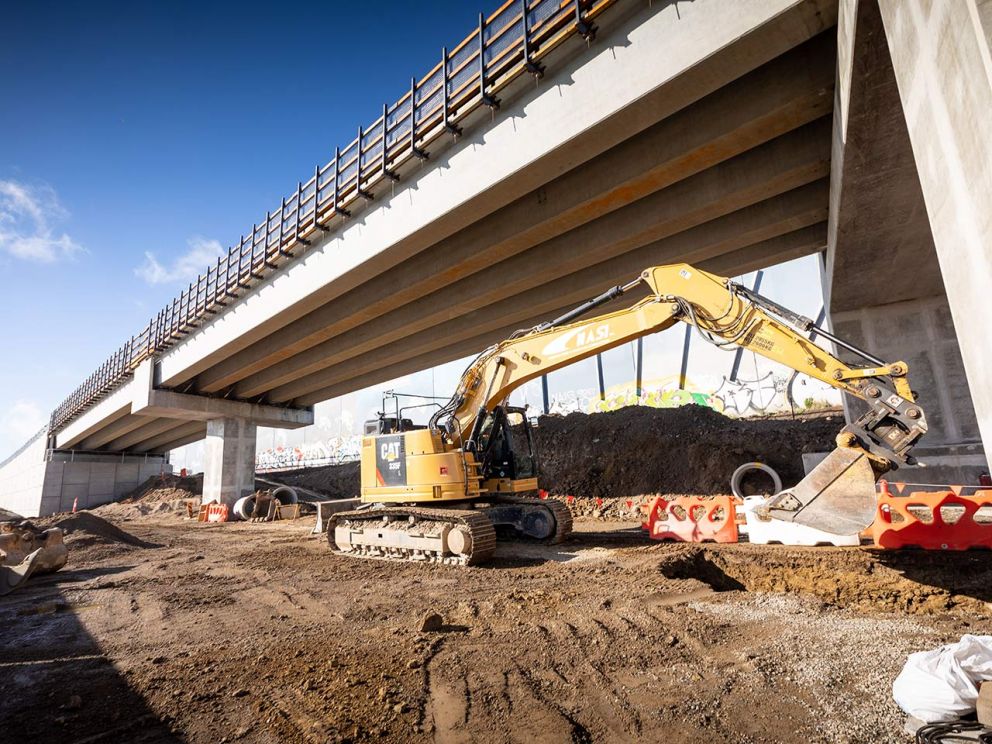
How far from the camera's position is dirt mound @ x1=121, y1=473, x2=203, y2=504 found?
111 feet

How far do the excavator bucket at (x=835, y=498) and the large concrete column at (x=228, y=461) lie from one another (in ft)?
83.7

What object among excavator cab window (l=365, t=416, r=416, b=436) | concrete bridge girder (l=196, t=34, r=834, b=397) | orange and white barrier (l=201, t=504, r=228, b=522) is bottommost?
orange and white barrier (l=201, t=504, r=228, b=522)

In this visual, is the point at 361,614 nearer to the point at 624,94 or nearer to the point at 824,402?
the point at 624,94

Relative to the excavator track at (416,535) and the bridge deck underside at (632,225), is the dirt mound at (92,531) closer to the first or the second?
the excavator track at (416,535)

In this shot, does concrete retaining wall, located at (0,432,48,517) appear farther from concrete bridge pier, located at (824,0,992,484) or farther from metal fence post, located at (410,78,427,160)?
concrete bridge pier, located at (824,0,992,484)

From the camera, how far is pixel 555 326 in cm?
938

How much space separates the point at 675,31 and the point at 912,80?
4.04 metres

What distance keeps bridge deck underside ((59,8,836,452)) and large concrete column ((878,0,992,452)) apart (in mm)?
3898

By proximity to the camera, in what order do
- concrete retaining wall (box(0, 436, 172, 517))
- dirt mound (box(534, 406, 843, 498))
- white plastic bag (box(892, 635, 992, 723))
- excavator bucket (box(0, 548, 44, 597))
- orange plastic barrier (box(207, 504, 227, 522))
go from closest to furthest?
white plastic bag (box(892, 635, 992, 723)) < excavator bucket (box(0, 548, 44, 597)) < dirt mound (box(534, 406, 843, 498)) < orange plastic barrier (box(207, 504, 227, 522)) < concrete retaining wall (box(0, 436, 172, 517))

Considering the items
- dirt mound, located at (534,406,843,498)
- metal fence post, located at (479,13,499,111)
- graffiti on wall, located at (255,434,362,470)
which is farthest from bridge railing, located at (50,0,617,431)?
graffiti on wall, located at (255,434,362,470)

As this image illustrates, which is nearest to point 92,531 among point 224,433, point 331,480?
point 224,433

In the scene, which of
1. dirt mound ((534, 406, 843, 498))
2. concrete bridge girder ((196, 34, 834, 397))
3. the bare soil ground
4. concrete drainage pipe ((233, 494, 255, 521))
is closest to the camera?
the bare soil ground

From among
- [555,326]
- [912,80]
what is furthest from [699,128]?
[912,80]

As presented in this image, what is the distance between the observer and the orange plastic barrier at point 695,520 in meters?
9.88
